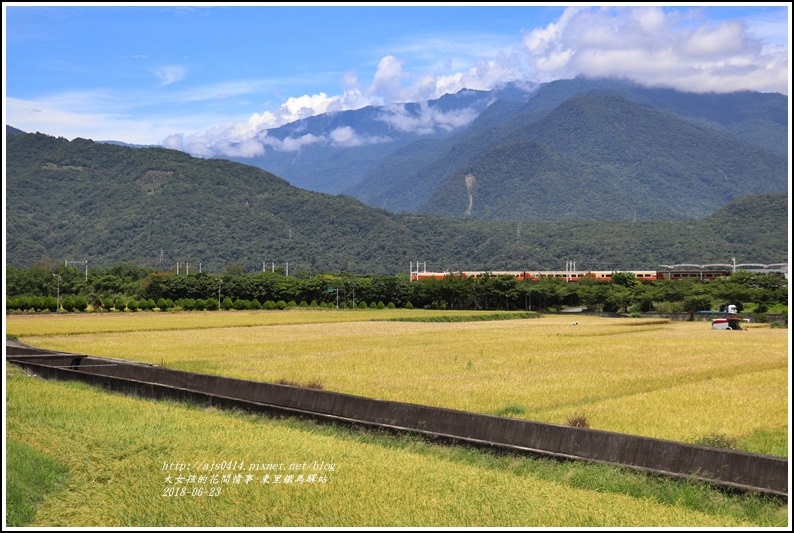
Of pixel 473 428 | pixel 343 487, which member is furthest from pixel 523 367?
pixel 343 487

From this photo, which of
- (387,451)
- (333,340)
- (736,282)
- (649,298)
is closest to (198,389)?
(387,451)

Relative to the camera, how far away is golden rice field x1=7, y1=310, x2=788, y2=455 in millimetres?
20250

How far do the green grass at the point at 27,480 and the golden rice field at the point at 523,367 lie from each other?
9627 millimetres

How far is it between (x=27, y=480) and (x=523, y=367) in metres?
21.8

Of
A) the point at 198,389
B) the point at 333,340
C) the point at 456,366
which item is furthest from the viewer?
the point at 333,340

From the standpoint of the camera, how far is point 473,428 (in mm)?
17016

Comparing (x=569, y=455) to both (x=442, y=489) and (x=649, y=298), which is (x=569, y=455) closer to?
(x=442, y=489)

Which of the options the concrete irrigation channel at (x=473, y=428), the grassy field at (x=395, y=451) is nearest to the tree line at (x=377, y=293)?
the grassy field at (x=395, y=451)

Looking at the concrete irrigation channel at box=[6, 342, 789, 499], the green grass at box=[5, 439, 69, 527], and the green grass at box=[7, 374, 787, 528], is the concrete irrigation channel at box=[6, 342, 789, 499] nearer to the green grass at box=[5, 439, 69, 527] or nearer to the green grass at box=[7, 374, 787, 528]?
the green grass at box=[7, 374, 787, 528]

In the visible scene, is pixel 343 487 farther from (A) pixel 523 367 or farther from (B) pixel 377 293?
(B) pixel 377 293

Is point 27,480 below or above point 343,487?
below

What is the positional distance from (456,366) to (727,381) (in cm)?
982

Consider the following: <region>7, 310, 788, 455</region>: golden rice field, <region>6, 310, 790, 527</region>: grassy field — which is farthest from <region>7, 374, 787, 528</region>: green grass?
<region>7, 310, 788, 455</region>: golden rice field

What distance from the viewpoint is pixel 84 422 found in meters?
17.8
